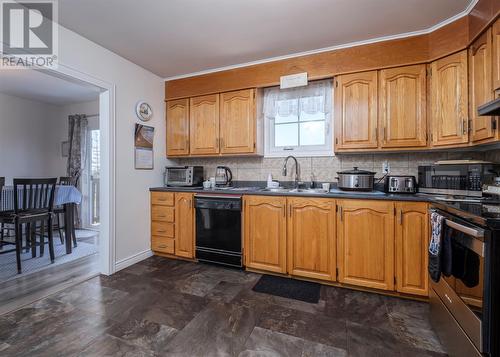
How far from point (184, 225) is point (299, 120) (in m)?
1.93

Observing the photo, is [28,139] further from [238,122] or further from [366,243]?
[366,243]

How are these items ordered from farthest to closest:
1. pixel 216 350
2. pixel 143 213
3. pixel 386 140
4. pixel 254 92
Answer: pixel 143 213 < pixel 254 92 < pixel 386 140 < pixel 216 350

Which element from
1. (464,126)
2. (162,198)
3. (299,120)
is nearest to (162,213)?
(162,198)

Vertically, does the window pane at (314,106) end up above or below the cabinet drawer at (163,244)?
above

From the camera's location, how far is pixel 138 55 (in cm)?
266

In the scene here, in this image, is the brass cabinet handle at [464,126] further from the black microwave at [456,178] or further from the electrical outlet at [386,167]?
the electrical outlet at [386,167]

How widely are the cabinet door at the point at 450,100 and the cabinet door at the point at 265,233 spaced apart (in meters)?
1.51

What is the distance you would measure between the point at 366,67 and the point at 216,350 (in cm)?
269

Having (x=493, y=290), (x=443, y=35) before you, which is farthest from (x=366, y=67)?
(x=493, y=290)

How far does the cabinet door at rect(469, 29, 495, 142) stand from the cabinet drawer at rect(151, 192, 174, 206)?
3015 mm

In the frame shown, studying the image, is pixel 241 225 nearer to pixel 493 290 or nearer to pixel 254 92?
pixel 254 92

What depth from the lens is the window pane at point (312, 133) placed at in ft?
9.39

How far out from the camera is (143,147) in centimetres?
297

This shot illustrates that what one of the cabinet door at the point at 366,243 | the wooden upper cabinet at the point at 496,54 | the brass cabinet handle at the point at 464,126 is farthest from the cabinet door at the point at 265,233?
the wooden upper cabinet at the point at 496,54
